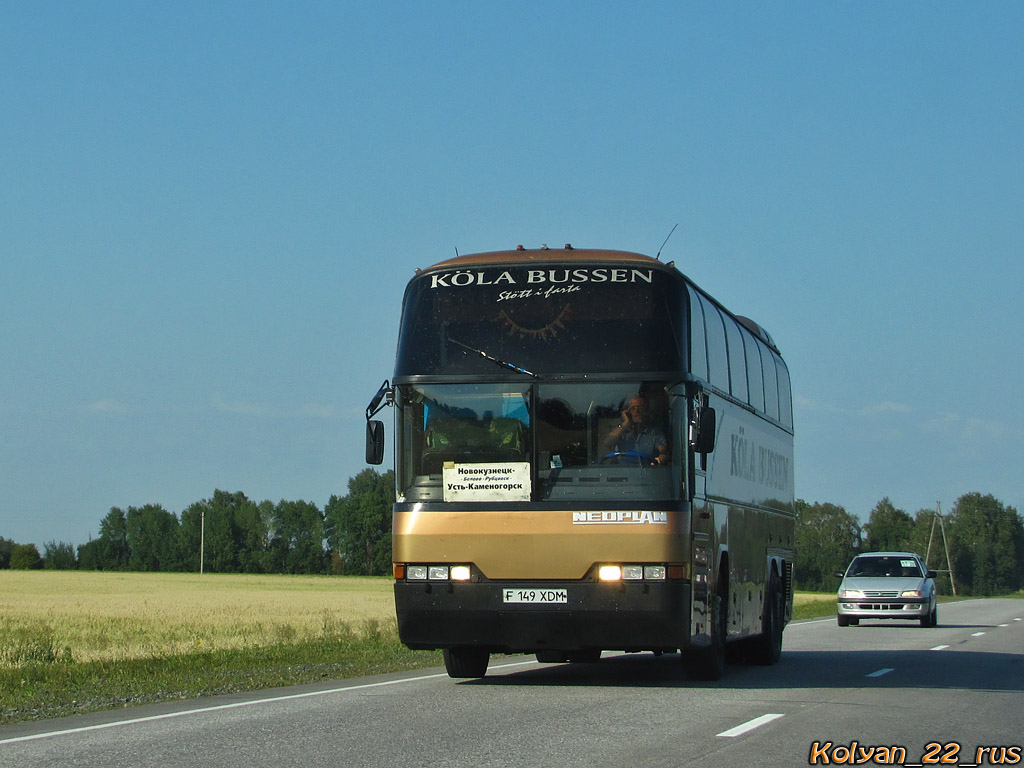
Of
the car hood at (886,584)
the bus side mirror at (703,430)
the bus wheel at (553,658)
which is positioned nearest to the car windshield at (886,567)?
the car hood at (886,584)

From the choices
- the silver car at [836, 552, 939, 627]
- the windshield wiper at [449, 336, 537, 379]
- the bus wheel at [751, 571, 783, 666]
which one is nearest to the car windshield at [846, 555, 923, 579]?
the silver car at [836, 552, 939, 627]

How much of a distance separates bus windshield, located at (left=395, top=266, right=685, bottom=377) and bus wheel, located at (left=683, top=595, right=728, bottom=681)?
301 cm

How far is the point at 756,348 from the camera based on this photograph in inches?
762

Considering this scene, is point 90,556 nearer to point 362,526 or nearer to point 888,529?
point 362,526

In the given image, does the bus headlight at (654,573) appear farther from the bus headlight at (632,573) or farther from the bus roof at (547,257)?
the bus roof at (547,257)

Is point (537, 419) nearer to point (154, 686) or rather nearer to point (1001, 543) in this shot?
point (154, 686)

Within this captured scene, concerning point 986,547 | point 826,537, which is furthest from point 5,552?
point 986,547

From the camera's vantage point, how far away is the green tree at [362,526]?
14162cm

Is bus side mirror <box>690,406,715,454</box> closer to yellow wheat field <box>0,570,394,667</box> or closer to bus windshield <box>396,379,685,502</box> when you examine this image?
bus windshield <box>396,379,685,502</box>

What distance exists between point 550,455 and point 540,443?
0.15 m

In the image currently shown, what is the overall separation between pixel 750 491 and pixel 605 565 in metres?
4.74

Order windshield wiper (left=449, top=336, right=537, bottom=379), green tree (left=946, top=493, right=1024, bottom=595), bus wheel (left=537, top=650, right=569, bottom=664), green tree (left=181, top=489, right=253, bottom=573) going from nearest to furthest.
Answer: windshield wiper (left=449, top=336, right=537, bottom=379), bus wheel (left=537, top=650, right=569, bottom=664), green tree (left=181, top=489, right=253, bottom=573), green tree (left=946, top=493, right=1024, bottom=595)

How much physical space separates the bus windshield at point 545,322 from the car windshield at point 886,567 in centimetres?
2202

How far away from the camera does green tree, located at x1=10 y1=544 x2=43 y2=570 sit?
150 meters
